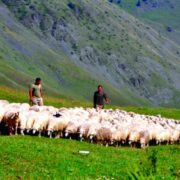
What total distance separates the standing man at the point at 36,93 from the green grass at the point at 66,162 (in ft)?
32.6

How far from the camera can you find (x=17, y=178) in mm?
17328

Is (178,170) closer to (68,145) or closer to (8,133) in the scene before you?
(68,145)

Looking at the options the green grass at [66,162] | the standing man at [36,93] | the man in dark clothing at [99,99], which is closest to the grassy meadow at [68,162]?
the green grass at [66,162]

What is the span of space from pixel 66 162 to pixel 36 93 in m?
16.0

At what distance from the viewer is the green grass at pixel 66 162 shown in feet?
60.1

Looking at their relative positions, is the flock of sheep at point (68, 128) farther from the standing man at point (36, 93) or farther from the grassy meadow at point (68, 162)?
the standing man at point (36, 93)

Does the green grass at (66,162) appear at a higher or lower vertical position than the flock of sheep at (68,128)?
lower

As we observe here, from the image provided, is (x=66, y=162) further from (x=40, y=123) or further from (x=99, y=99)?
(x=99, y=99)

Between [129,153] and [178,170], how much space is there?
4.71 m

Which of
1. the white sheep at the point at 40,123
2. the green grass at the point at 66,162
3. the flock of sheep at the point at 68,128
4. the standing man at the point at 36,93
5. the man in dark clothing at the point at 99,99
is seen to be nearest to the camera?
the green grass at the point at 66,162

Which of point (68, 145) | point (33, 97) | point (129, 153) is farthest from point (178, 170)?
point (33, 97)

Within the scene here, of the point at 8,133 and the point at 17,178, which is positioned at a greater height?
the point at 8,133

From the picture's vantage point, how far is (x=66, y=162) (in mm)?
20484

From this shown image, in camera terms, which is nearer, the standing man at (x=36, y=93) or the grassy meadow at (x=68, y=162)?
the grassy meadow at (x=68, y=162)
